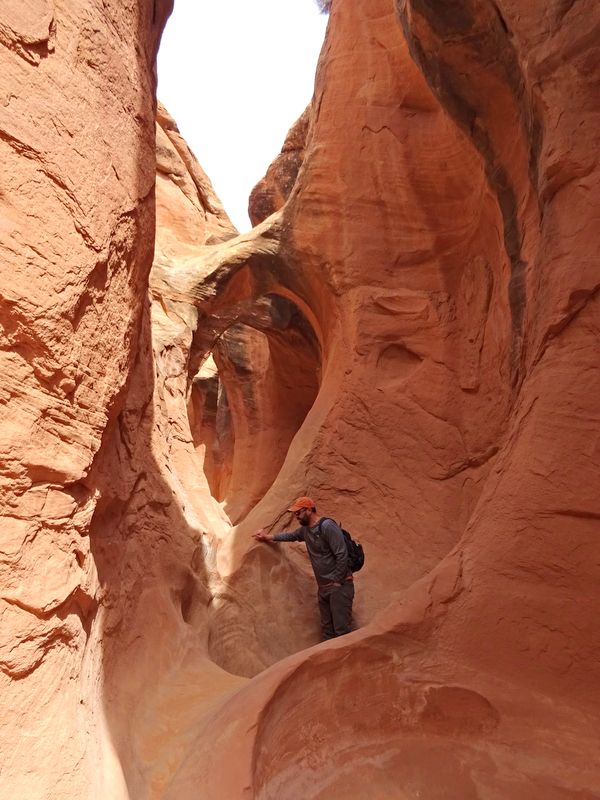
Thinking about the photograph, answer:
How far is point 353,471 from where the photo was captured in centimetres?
527

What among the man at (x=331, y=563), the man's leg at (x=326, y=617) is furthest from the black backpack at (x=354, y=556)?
the man's leg at (x=326, y=617)

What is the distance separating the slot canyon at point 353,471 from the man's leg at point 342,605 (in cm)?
34

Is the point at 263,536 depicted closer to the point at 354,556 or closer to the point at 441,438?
the point at 354,556

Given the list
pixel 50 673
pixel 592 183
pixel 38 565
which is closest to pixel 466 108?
pixel 592 183

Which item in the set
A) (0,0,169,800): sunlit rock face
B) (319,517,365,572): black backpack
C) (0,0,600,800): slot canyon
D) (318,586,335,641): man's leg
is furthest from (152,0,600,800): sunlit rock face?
(0,0,169,800): sunlit rock face

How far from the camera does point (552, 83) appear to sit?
10.1 ft

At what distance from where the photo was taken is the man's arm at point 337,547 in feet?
13.1

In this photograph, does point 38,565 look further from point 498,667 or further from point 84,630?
point 498,667

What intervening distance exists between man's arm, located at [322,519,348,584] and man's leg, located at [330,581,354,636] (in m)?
0.08

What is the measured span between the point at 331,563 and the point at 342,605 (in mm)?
314

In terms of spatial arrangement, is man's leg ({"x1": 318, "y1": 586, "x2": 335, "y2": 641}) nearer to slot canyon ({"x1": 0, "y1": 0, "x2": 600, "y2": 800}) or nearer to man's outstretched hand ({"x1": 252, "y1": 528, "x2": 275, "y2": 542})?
slot canyon ({"x1": 0, "y1": 0, "x2": 600, "y2": 800})

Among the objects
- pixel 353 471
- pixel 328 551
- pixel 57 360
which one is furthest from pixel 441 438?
pixel 57 360

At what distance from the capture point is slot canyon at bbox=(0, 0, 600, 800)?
2025 mm

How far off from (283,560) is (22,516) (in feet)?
10.3
